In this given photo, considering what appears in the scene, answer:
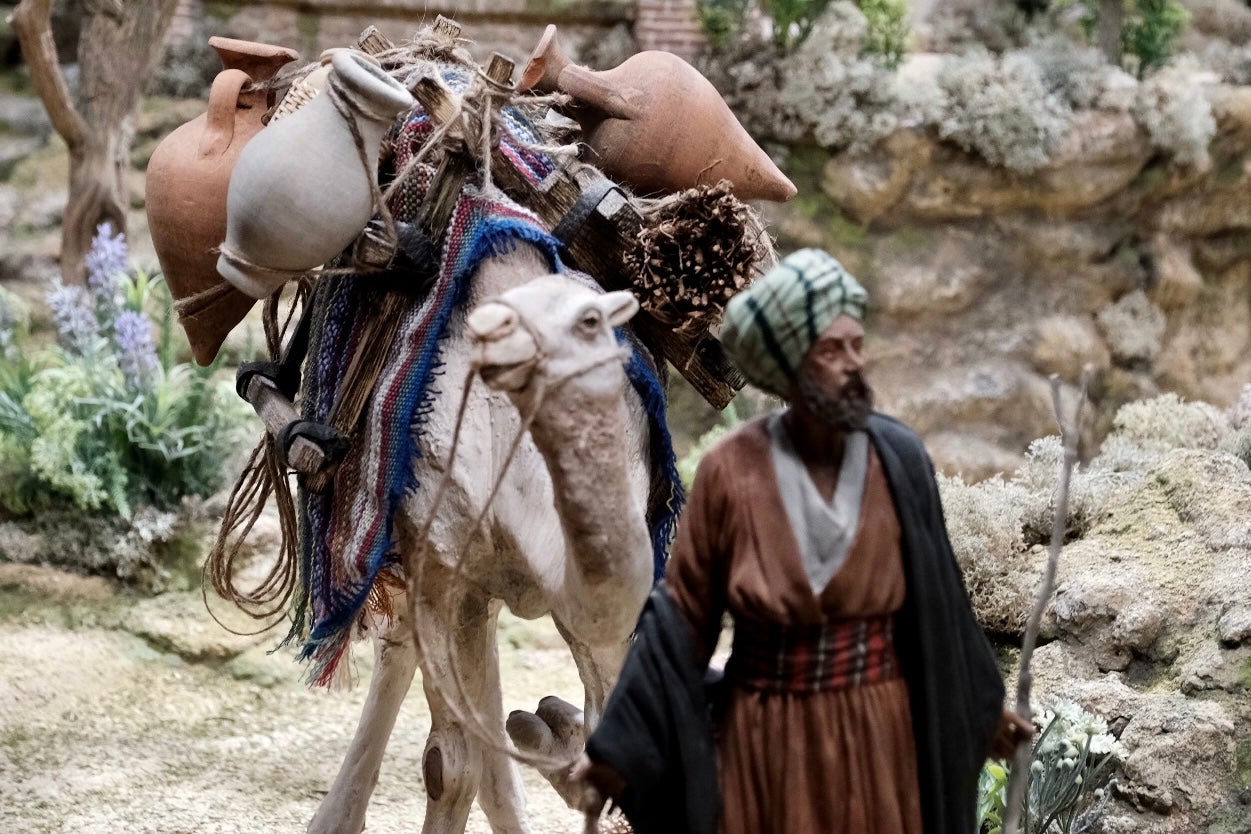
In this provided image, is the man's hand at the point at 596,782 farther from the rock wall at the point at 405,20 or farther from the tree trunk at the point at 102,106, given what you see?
the rock wall at the point at 405,20

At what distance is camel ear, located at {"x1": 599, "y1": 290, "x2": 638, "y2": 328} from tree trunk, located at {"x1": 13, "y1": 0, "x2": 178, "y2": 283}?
191 inches

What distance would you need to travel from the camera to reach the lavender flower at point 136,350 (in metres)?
5.86

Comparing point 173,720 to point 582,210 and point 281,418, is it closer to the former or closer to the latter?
point 281,418

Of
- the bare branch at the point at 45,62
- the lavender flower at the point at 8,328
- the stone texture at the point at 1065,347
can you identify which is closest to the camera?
the bare branch at the point at 45,62

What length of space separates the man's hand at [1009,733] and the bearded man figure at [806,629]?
0.09 m

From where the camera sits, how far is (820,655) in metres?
2.16

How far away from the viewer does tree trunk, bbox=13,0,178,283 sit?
253 inches

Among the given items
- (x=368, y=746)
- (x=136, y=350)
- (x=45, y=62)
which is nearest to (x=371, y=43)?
(x=368, y=746)

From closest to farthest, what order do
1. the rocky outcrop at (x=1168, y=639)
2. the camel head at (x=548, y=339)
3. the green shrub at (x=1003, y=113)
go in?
the camel head at (x=548, y=339) → the rocky outcrop at (x=1168, y=639) → the green shrub at (x=1003, y=113)

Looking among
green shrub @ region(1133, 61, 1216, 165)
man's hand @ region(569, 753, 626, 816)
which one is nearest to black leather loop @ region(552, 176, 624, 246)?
man's hand @ region(569, 753, 626, 816)

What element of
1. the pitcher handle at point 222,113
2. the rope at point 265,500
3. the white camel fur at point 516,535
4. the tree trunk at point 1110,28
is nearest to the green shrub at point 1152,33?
the tree trunk at point 1110,28

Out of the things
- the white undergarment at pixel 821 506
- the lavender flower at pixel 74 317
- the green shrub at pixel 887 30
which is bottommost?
the lavender flower at pixel 74 317

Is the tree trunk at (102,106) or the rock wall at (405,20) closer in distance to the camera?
the tree trunk at (102,106)

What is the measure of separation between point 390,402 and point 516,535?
41 cm
